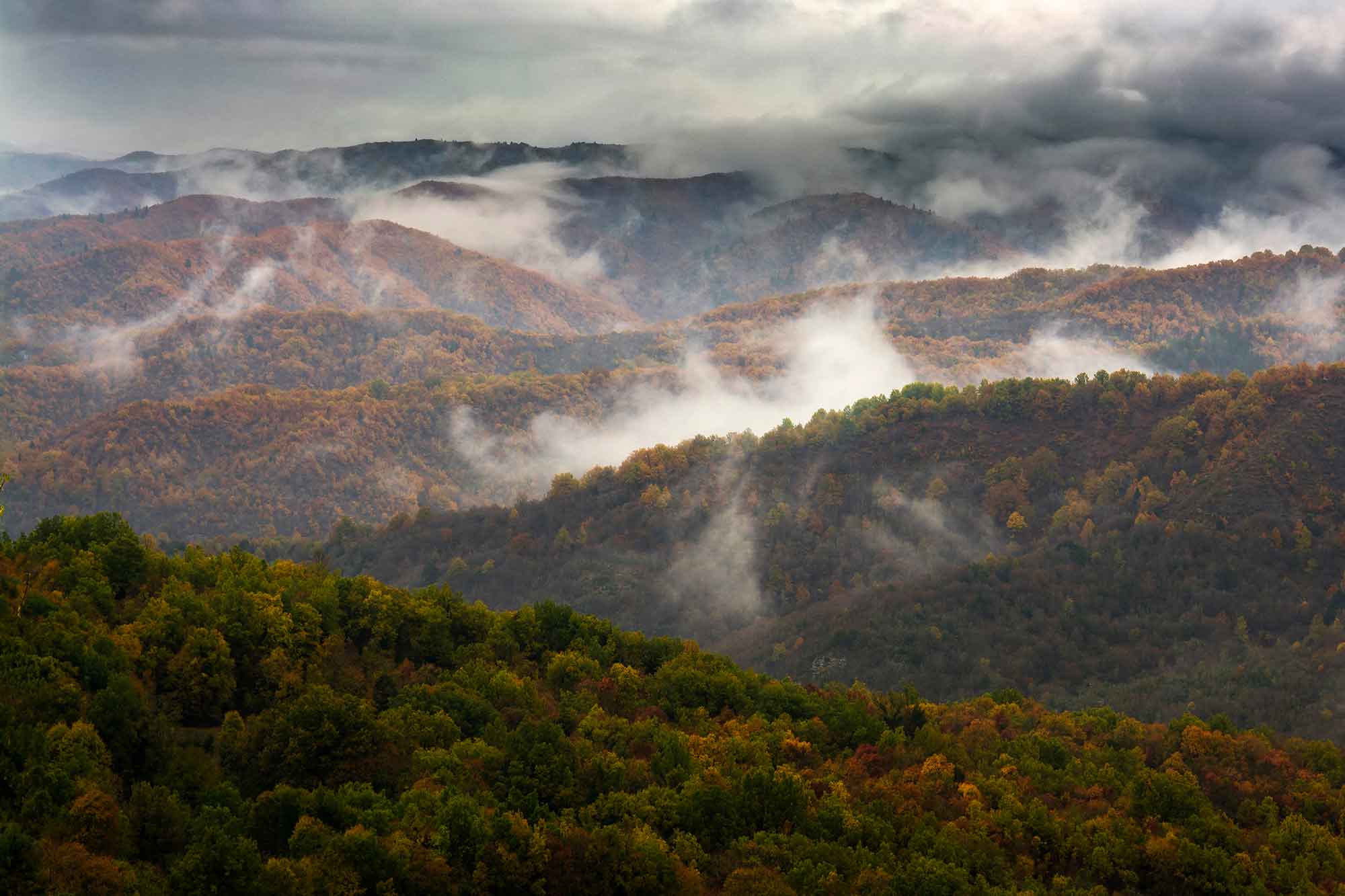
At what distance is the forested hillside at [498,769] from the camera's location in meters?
40.8

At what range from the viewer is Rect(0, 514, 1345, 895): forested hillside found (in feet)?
134

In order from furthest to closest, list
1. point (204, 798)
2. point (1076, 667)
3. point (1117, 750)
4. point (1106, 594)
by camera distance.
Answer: point (1106, 594) → point (1076, 667) → point (1117, 750) → point (204, 798)

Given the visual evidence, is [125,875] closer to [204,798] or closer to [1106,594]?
[204,798]

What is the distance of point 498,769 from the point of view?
2076 inches

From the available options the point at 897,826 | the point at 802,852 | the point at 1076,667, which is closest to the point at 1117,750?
the point at 897,826

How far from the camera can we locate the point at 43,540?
2697 inches

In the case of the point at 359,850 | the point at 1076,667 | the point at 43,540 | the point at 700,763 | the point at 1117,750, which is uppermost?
the point at 43,540

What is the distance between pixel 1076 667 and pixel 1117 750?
80121 mm

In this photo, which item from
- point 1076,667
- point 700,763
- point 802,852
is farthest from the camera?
point 1076,667

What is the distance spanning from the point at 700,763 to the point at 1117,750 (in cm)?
3193

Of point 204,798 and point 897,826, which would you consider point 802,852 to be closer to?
point 897,826

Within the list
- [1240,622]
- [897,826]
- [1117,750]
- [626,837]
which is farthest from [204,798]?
[1240,622]

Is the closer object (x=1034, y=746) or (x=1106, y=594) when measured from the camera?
(x=1034, y=746)

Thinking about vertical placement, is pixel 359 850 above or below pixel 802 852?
above
